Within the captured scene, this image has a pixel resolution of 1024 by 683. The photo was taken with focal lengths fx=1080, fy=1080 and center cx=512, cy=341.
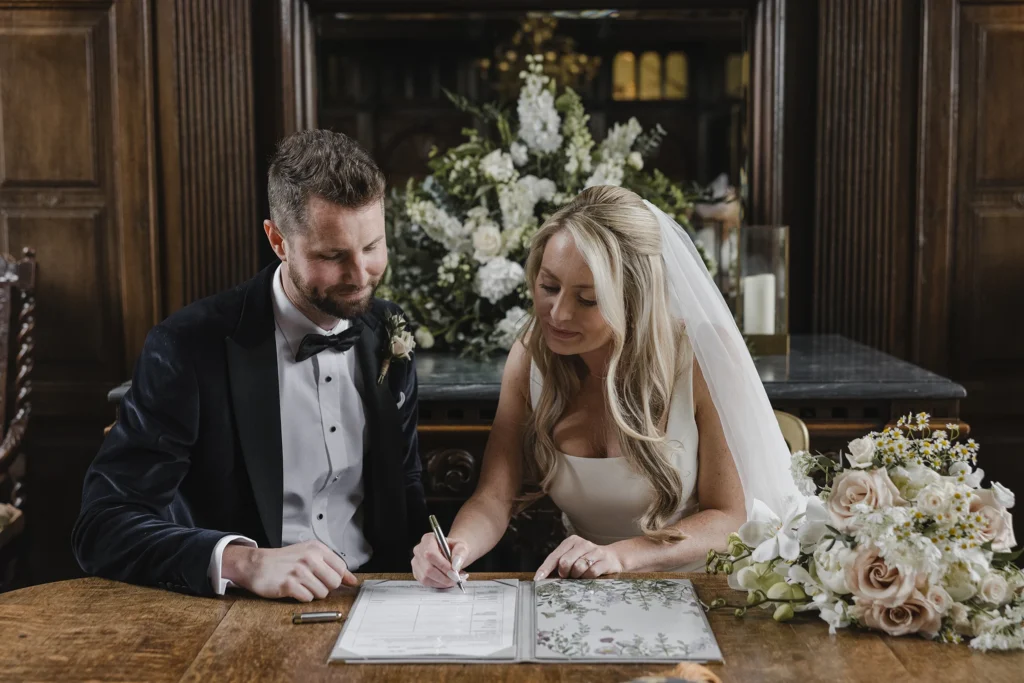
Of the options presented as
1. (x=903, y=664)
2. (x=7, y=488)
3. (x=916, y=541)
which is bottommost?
(x=7, y=488)

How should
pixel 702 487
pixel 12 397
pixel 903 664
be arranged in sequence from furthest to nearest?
pixel 12 397
pixel 702 487
pixel 903 664

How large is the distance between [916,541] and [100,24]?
333 cm

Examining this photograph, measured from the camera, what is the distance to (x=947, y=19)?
148 inches

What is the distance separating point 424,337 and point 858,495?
6.50 feet

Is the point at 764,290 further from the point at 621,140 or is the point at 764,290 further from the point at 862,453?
the point at 862,453

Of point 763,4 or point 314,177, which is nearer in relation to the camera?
point 314,177

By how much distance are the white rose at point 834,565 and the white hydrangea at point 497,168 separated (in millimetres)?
1970

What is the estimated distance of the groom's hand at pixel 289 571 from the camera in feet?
5.96

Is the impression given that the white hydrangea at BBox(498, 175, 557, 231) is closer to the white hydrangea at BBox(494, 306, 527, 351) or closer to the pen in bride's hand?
the white hydrangea at BBox(494, 306, 527, 351)

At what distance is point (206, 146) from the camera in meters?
3.87

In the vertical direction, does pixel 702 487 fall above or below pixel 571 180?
below

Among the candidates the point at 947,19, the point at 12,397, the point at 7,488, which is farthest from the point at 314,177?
the point at 947,19

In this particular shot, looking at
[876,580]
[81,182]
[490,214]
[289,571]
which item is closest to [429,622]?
[289,571]

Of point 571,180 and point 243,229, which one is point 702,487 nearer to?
point 571,180
